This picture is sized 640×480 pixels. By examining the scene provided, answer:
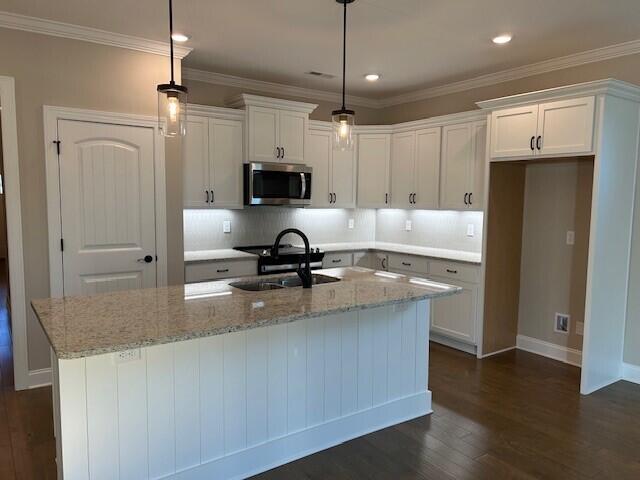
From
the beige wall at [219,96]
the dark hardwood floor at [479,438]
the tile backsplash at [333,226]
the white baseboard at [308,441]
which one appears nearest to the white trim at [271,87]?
the beige wall at [219,96]

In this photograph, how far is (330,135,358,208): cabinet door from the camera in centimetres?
552

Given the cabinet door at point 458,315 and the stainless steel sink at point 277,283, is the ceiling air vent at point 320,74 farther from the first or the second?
the stainless steel sink at point 277,283

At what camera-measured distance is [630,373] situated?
3.94m

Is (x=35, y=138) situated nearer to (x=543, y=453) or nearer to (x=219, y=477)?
(x=219, y=477)

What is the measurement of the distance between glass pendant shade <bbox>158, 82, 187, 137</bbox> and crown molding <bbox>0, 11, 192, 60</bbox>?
73.1 inches

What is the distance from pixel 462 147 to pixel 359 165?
1.34 m

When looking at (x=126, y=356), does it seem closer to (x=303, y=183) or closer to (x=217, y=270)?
(x=217, y=270)

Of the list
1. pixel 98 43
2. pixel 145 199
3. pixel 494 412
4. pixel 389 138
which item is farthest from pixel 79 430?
pixel 389 138

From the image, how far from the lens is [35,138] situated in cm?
352

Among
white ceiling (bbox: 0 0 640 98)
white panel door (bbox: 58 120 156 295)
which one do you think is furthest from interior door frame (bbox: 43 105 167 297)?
white ceiling (bbox: 0 0 640 98)

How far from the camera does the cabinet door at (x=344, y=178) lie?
5523 millimetres

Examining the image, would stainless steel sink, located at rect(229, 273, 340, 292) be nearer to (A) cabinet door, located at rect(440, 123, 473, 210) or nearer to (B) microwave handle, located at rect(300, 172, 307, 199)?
(B) microwave handle, located at rect(300, 172, 307, 199)

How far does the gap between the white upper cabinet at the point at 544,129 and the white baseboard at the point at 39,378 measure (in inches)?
161

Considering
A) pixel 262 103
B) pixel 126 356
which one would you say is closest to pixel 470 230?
pixel 262 103
